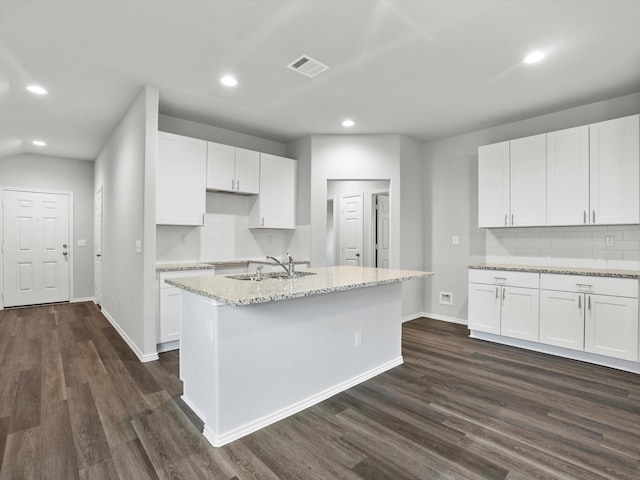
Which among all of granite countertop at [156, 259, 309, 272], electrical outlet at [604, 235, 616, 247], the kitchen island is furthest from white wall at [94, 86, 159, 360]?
electrical outlet at [604, 235, 616, 247]

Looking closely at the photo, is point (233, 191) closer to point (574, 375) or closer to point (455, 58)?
point (455, 58)

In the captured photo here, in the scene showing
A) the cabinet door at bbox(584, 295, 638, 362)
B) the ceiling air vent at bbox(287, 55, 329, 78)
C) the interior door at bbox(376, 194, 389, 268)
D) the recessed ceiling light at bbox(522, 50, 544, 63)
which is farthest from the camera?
the interior door at bbox(376, 194, 389, 268)

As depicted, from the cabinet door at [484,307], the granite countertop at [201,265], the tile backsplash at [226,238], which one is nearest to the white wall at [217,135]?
the tile backsplash at [226,238]

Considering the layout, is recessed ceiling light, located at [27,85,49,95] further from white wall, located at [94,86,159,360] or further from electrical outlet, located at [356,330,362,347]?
electrical outlet, located at [356,330,362,347]

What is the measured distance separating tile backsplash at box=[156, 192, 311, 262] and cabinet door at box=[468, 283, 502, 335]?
7.22 feet

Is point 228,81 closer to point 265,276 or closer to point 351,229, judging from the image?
point 265,276

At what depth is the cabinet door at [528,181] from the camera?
12.4 ft

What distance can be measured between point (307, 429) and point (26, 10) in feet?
10.5

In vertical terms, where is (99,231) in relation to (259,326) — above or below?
above

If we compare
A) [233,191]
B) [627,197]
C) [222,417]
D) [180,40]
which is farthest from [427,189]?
[222,417]

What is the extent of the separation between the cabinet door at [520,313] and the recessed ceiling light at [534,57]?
2.21m

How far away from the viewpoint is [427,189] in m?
5.24

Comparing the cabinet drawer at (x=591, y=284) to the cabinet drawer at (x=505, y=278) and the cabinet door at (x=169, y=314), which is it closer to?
the cabinet drawer at (x=505, y=278)

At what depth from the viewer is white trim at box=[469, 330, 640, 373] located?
3141 mm
